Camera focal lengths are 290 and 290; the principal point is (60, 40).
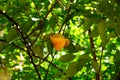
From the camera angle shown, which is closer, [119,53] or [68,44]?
[68,44]

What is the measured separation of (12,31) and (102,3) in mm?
375

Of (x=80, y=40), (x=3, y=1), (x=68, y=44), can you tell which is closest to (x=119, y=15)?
(x=68, y=44)

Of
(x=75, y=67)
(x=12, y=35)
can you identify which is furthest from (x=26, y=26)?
(x=75, y=67)

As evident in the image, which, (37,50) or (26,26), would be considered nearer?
(26,26)

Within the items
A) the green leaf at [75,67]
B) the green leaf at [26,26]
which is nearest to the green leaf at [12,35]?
the green leaf at [26,26]

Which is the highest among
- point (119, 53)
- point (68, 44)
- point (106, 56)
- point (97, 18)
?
point (97, 18)

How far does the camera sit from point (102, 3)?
1163mm

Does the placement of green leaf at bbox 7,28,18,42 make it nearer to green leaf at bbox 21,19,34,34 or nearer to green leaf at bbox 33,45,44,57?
green leaf at bbox 21,19,34,34

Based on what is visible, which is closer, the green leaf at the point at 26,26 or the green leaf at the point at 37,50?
the green leaf at the point at 26,26

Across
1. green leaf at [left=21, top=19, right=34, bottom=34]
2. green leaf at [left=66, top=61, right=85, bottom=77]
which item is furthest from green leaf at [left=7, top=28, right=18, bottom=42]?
green leaf at [left=66, top=61, right=85, bottom=77]

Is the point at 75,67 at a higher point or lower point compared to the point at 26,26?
lower

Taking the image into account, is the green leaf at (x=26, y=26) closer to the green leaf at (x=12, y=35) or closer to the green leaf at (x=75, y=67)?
the green leaf at (x=12, y=35)

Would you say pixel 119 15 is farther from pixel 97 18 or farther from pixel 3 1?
pixel 3 1

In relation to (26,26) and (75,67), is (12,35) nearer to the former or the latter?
(26,26)
